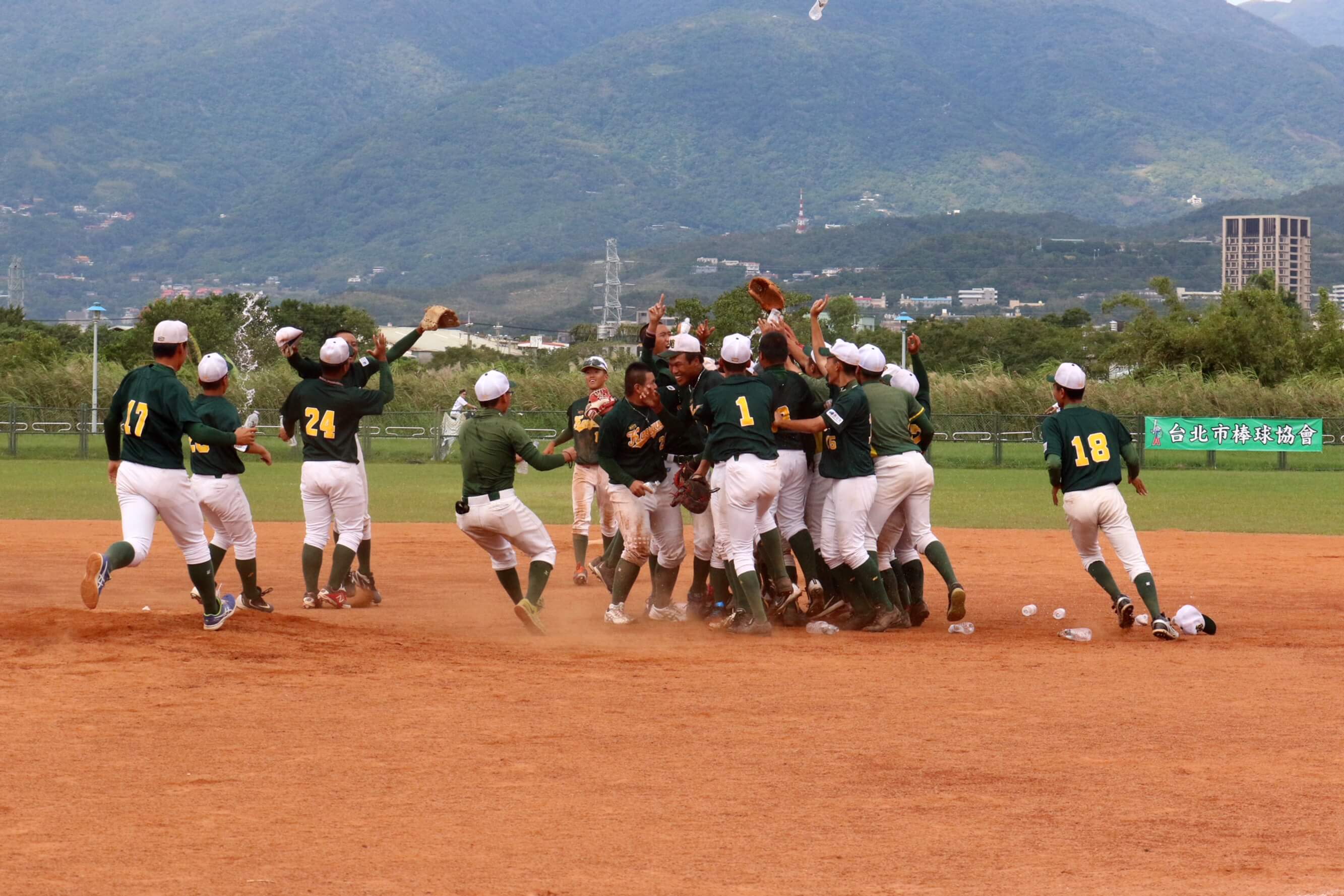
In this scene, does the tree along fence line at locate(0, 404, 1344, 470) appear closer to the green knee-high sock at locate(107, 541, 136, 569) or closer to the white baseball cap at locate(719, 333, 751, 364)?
the white baseball cap at locate(719, 333, 751, 364)

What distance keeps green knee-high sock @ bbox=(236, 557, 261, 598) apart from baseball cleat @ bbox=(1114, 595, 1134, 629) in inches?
252

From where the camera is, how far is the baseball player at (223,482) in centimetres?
1138

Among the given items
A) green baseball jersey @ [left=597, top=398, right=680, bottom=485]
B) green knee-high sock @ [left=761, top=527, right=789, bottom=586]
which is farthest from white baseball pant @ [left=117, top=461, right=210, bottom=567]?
green knee-high sock @ [left=761, top=527, right=789, bottom=586]

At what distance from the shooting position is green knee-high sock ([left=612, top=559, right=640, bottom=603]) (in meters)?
11.5

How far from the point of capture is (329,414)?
39.0ft

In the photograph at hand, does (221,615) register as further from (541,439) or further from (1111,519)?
(541,439)

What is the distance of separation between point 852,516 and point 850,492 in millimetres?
172

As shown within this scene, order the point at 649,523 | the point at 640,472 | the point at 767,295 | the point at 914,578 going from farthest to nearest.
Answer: the point at 767,295
the point at 914,578
the point at 649,523
the point at 640,472

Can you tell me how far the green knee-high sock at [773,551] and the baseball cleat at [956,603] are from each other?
4.08 feet

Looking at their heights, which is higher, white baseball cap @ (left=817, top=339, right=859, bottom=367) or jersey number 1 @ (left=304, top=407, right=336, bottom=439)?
white baseball cap @ (left=817, top=339, right=859, bottom=367)

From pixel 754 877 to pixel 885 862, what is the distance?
21.7 inches

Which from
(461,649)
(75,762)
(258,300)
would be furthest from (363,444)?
(258,300)

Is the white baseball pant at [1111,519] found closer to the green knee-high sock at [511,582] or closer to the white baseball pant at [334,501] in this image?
the green knee-high sock at [511,582]

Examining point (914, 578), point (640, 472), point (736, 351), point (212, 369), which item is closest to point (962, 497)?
point (914, 578)
